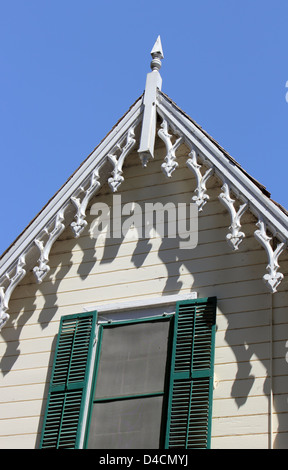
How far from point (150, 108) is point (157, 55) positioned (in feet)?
3.33

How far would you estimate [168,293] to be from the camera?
12.1 metres

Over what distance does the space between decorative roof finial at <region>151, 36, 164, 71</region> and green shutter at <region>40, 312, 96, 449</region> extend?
3585 millimetres

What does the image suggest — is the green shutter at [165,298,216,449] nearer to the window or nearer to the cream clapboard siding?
the window

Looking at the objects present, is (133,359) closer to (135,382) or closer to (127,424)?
(135,382)

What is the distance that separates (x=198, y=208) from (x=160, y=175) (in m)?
1.11

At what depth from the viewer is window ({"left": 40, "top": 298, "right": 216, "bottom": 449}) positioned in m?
11.0

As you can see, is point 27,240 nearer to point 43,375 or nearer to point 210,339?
point 43,375

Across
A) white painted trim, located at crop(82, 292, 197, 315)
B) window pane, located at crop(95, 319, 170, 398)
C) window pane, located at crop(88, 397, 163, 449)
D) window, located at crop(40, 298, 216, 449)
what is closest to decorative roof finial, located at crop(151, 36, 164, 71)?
white painted trim, located at crop(82, 292, 197, 315)

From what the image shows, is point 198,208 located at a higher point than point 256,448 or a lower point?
higher

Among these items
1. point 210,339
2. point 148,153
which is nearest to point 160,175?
point 148,153

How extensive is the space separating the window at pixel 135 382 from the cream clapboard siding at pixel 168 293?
0.67ft

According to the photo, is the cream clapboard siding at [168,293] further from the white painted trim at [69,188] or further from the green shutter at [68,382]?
the white painted trim at [69,188]

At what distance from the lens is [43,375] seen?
1215 centimetres
